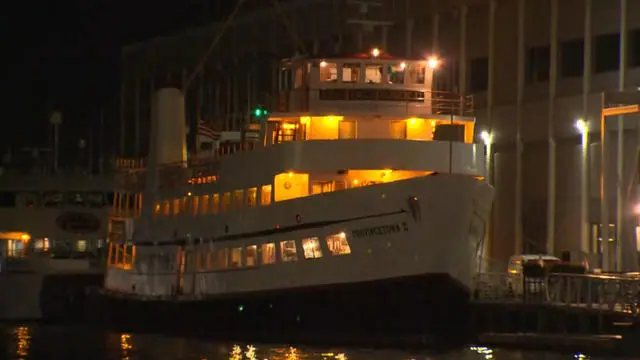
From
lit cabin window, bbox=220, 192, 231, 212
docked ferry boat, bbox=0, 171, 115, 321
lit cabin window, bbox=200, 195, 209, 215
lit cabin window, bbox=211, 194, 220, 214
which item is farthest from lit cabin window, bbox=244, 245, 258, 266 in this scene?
docked ferry boat, bbox=0, 171, 115, 321

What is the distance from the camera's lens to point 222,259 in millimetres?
36594

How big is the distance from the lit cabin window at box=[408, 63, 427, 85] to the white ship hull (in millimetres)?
5316

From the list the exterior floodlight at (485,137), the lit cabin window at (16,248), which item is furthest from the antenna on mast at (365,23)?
the lit cabin window at (16,248)

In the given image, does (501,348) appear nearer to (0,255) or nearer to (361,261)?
(361,261)

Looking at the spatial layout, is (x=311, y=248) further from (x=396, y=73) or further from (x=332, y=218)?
(x=396, y=73)

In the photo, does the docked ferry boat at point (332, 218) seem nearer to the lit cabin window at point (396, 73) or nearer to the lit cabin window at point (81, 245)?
the lit cabin window at point (396, 73)

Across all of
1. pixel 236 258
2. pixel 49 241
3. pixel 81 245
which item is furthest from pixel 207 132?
pixel 81 245

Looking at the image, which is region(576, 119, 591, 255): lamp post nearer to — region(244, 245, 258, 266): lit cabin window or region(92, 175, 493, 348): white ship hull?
region(92, 175, 493, 348): white ship hull

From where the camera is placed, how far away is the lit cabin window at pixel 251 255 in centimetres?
3469

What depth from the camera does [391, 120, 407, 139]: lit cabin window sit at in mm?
35656

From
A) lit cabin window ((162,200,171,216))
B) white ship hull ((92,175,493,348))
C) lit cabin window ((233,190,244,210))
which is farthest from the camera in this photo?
lit cabin window ((162,200,171,216))

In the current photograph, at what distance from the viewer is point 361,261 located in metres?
31.5

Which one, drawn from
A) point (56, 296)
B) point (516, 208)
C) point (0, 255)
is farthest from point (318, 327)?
point (0, 255)

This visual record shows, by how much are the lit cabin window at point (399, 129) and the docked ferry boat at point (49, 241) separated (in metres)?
19.3
